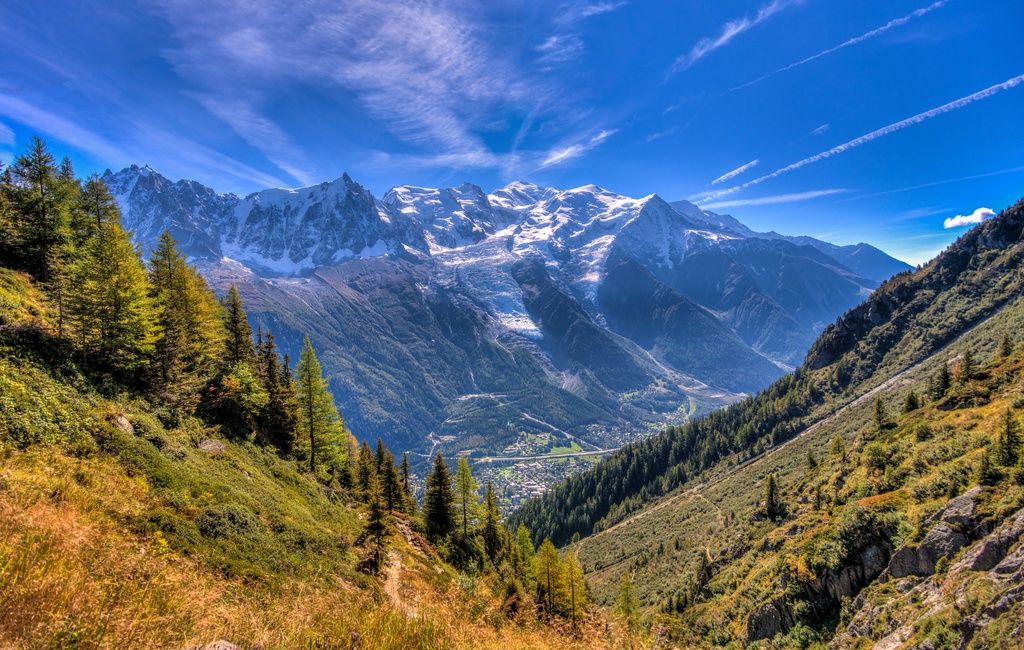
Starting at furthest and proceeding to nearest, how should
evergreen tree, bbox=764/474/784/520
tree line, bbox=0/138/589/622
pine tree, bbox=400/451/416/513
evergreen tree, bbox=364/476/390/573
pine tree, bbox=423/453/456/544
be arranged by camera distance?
pine tree, bbox=400/451/416/513 → evergreen tree, bbox=764/474/784/520 → pine tree, bbox=423/453/456/544 → tree line, bbox=0/138/589/622 → evergreen tree, bbox=364/476/390/573

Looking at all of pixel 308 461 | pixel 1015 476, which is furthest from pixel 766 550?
pixel 308 461

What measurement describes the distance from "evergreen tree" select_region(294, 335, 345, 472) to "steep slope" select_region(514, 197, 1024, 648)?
120ft

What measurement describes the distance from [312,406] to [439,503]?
56.9ft

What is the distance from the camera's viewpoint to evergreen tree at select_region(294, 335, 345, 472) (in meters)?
43.7

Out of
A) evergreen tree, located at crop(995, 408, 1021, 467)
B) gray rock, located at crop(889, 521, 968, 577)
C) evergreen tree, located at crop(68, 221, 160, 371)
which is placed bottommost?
gray rock, located at crop(889, 521, 968, 577)

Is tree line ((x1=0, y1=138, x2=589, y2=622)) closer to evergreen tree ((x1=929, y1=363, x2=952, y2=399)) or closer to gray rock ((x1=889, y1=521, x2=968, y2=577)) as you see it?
gray rock ((x1=889, y1=521, x2=968, y2=577))

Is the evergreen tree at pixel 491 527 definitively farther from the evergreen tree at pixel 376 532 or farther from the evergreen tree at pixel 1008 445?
the evergreen tree at pixel 1008 445

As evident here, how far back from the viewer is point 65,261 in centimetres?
3216

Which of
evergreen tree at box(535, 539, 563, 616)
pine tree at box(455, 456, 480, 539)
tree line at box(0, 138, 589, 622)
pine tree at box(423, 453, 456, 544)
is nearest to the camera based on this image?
tree line at box(0, 138, 589, 622)

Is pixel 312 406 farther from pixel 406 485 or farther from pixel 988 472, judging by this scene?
pixel 988 472

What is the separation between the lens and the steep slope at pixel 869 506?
20156mm

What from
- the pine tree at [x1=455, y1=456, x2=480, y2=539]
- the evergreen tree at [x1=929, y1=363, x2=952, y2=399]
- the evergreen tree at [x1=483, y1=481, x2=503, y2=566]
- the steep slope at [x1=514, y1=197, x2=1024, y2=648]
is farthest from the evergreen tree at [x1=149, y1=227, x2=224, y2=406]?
the evergreen tree at [x1=929, y1=363, x2=952, y2=399]

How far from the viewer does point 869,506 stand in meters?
28.7

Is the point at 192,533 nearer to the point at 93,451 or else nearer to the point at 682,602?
the point at 93,451
